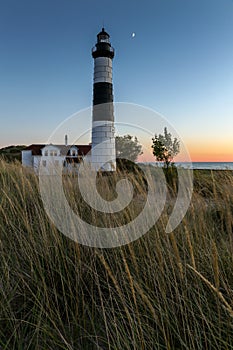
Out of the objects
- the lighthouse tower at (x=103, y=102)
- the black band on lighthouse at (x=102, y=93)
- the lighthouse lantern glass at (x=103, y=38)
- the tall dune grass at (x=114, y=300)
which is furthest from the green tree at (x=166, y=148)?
the lighthouse lantern glass at (x=103, y=38)

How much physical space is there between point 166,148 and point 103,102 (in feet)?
26.1

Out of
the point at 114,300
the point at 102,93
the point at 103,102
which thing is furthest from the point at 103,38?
the point at 114,300

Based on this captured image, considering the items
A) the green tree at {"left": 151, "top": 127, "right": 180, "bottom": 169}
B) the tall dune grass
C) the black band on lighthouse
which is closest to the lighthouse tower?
the black band on lighthouse

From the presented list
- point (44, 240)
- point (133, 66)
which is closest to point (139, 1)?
point (133, 66)

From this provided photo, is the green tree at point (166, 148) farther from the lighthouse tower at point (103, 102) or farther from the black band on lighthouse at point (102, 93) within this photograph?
the black band on lighthouse at point (102, 93)

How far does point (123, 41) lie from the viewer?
11.9 meters

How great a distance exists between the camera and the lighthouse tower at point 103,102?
587 inches

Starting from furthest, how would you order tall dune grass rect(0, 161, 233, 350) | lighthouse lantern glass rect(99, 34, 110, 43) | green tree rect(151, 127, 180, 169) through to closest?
lighthouse lantern glass rect(99, 34, 110, 43) < green tree rect(151, 127, 180, 169) < tall dune grass rect(0, 161, 233, 350)

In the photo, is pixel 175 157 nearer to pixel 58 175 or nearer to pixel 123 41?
pixel 58 175

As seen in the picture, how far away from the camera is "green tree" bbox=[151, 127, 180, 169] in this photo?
6855mm

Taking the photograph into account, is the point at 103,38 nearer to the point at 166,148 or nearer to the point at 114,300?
the point at 166,148

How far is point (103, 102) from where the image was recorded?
1468 cm

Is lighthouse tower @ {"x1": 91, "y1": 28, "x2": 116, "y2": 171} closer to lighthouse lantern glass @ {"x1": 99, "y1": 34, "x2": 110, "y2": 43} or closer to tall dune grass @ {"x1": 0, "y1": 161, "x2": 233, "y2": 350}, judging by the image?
lighthouse lantern glass @ {"x1": 99, "y1": 34, "x2": 110, "y2": 43}

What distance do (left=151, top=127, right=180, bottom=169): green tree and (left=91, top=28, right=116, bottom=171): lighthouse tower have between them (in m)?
6.35
